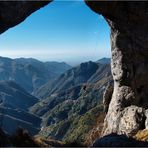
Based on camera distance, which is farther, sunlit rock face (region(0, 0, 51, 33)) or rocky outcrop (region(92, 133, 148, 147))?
sunlit rock face (region(0, 0, 51, 33))

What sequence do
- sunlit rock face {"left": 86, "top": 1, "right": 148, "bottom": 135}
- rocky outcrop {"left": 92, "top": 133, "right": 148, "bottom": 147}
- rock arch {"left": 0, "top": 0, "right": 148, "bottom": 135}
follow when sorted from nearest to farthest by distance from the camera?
rocky outcrop {"left": 92, "top": 133, "right": 148, "bottom": 147} → rock arch {"left": 0, "top": 0, "right": 148, "bottom": 135} → sunlit rock face {"left": 86, "top": 1, "right": 148, "bottom": 135}

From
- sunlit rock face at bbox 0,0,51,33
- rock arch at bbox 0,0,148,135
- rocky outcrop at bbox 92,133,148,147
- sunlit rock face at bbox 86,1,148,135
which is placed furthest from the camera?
sunlit rock face at bbox 86,1,148,135

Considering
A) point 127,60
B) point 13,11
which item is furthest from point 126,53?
point 13,11

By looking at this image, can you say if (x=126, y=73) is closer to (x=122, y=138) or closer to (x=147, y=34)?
(x=147, y=34)

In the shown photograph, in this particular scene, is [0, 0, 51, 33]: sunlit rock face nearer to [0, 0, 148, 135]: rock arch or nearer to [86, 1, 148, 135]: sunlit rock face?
[0, 0, 148, 135]: rock arch

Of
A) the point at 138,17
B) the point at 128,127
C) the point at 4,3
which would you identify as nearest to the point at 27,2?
the point at 4,3

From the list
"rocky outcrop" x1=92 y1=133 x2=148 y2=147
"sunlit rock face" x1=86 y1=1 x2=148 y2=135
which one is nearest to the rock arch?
"sunlit rock face" x1=86 y1=1 x2=148 y2=135

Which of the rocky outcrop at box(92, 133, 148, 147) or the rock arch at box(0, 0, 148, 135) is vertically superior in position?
the rock arch at box(0, 0, 148, 135)
